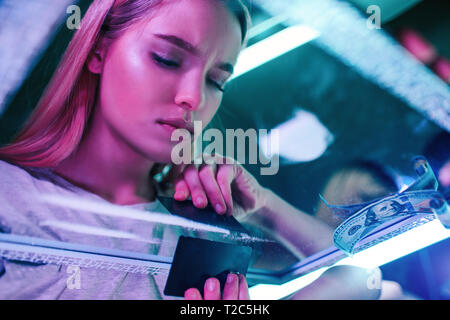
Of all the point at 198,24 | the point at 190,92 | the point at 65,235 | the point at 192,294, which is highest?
the point at 198,24

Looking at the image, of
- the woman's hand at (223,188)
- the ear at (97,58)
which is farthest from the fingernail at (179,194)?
the ear at (97,58)

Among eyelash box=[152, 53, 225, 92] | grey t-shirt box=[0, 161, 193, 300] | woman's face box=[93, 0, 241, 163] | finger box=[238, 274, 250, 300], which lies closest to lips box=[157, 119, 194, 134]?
woman's face box=[93, 0, 241, 163]

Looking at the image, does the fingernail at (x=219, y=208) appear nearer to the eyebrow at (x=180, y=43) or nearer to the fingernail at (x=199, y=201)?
the fingernail at (x=199, y=201)

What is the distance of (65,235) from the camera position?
0.69 metres

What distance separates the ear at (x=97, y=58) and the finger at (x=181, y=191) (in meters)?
0.30

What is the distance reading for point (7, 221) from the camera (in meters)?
0.67

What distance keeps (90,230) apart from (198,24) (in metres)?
0.46

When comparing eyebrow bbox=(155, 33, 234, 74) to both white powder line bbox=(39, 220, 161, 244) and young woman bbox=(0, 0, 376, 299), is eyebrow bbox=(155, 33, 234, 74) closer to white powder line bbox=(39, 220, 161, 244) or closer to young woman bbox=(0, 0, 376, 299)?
young woman bbox=(0, 0, 376, 299)

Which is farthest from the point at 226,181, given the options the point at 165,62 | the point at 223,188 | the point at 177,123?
the point at 165,62

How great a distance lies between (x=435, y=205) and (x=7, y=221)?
77 cm

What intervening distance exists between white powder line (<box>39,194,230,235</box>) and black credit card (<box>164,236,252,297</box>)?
0.26ft

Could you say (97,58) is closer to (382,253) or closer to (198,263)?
(198,263)

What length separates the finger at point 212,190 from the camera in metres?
0.79

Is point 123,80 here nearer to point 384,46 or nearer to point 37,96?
point 37,96
